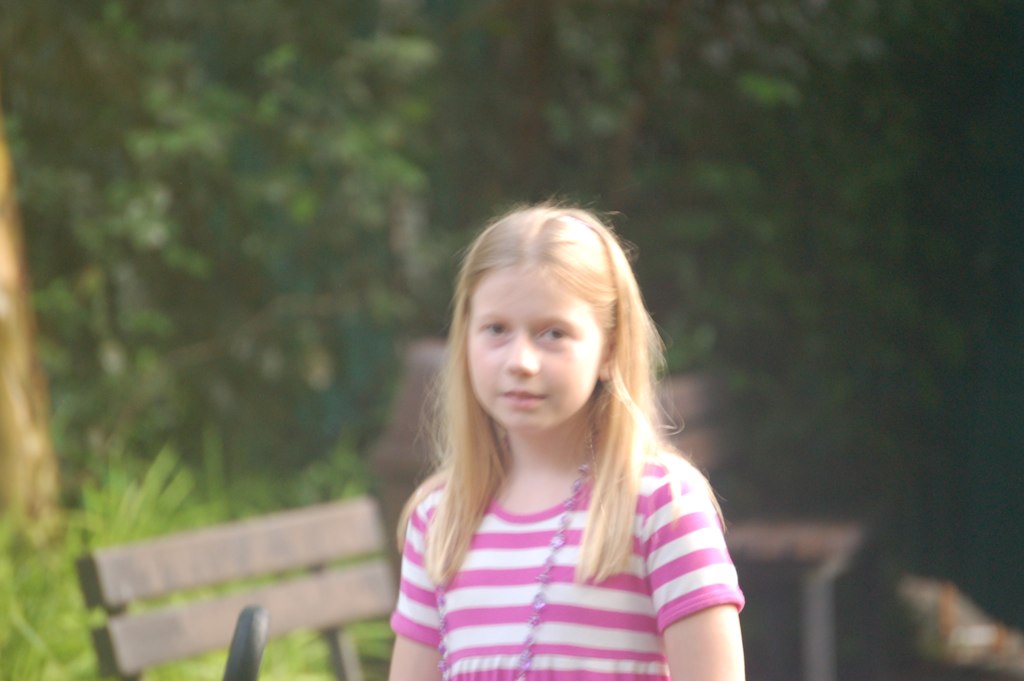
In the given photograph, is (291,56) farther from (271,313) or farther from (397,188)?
(271,313)

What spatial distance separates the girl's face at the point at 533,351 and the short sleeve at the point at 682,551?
0.14 metres

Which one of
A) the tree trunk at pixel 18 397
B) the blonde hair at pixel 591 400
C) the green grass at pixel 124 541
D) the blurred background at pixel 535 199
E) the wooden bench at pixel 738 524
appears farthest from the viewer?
the blurred background at pixel 535 199

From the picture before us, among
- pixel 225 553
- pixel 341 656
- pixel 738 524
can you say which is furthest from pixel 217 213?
pixel 225 553

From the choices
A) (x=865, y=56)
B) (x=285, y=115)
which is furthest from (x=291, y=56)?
(x=865, y=56)

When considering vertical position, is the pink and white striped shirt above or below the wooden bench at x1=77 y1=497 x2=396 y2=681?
above

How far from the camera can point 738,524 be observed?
4.88 metres

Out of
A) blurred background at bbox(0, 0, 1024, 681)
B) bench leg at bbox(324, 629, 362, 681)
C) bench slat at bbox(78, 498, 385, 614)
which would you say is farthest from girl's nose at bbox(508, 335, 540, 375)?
blurred background at bbox(0, 0, 1024, 681)

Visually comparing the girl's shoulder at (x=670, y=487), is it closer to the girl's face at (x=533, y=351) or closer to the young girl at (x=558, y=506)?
the young girl at (x=558, y=506)

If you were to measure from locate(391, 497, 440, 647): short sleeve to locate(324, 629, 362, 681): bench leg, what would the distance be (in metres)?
1.61

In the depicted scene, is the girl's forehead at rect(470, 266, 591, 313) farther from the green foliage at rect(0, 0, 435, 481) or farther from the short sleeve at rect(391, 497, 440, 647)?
the green foliage at rect(0, 0, 435, 481)

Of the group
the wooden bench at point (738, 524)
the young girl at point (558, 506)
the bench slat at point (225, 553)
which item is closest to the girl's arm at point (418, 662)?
the young girl at point (558, 506)

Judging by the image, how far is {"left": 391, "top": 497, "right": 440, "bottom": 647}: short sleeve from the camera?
5.38ft

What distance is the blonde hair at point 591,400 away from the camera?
1563 mm

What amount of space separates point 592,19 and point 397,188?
0.98 metres
